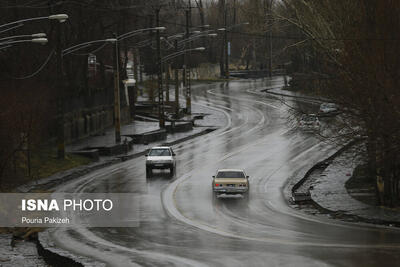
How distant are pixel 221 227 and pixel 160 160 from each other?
51.4 feet

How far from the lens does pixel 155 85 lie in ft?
305

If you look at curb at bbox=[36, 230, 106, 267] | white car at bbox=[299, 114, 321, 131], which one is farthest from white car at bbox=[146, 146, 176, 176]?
curb at bbox=[36, 230, 106, 267]

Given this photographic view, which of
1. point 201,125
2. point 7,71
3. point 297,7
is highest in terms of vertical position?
point 297,7

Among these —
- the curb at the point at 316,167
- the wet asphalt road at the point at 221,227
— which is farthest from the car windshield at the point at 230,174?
the curb at the point at 316,167

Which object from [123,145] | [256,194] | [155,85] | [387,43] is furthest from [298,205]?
[155,85]

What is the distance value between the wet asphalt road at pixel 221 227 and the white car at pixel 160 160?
0.56m

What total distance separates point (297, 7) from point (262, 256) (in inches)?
762

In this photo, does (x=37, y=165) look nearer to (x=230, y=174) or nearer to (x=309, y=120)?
(x=230, y=174)

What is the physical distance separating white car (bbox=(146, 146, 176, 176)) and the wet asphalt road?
1.84 ft

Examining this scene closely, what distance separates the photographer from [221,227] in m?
27.3

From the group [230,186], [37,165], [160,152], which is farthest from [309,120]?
[37,165]

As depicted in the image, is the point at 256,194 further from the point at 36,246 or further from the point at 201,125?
the point at 201,125

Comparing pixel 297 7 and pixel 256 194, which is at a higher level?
pixel 297 7

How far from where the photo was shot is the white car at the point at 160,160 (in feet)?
139
